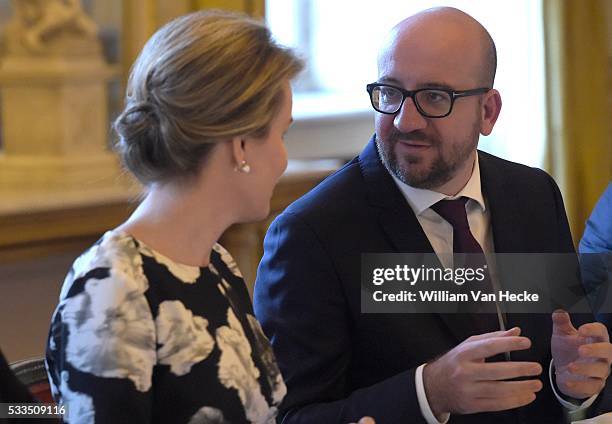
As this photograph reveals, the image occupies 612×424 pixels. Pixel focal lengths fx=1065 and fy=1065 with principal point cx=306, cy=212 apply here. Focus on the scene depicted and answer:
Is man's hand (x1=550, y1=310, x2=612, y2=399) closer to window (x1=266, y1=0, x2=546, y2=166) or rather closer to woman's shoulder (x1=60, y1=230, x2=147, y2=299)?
woman's shoulder (x1=60, y1=230, x2=147, y2=299)

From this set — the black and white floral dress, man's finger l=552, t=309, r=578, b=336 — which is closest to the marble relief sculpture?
man's finger l=552, t=309, r=578, b=336

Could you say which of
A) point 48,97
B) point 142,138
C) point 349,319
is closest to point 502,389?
point 349,319

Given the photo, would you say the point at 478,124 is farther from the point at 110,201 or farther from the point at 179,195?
the point at 110,201

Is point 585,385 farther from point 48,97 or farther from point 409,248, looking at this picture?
point 48,97

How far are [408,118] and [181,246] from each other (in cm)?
73

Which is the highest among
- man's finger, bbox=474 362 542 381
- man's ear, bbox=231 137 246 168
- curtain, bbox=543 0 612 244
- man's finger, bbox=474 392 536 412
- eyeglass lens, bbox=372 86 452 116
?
man's ear, bbox=231 137 246 168

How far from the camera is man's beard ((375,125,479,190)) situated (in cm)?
214

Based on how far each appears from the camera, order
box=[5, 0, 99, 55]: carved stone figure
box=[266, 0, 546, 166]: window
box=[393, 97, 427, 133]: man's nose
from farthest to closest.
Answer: box=[266, 0, 546, 166]: window
box=[5, 0, 99, 55]: carved stone figure
box=[393, 97, 427, 133]: man's nose

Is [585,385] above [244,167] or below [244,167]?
below

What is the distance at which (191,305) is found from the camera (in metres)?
1.52

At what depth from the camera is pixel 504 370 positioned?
1761 millimetres

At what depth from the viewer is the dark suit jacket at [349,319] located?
199 centimetres

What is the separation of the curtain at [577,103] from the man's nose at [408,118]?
10.3 feet

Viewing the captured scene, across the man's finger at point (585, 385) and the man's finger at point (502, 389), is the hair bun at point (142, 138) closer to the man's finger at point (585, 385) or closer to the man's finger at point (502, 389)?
the man's finger at point (502, 389)
